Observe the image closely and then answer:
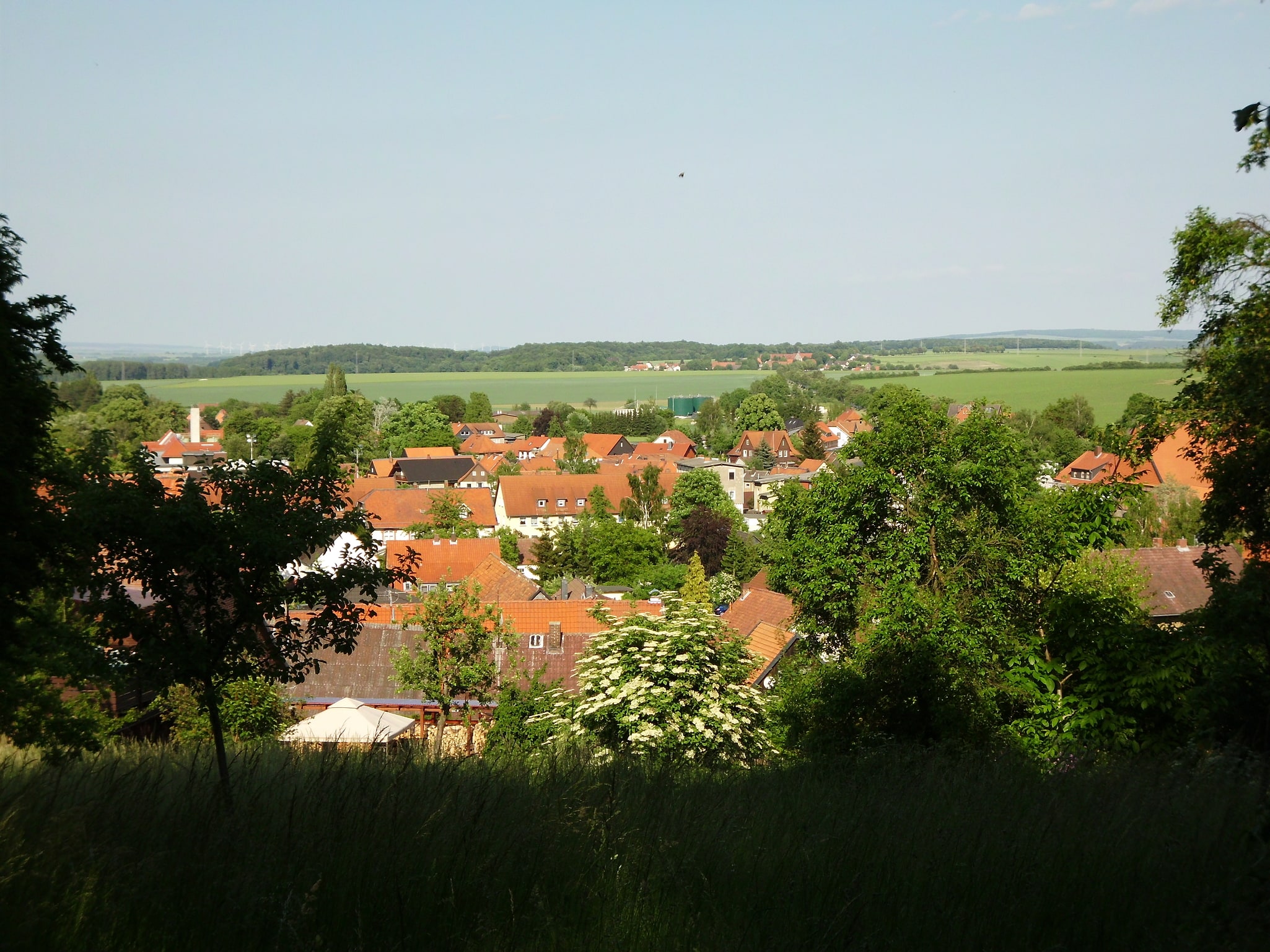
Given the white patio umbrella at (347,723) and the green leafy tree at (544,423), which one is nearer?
the white patio umbrella at (347,723)

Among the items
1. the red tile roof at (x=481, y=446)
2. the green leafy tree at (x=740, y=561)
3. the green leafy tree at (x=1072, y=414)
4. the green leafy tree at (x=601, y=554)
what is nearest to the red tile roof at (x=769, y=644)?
the green leafy tree at (x=601, y=554)

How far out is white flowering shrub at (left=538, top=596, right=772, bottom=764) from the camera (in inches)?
500

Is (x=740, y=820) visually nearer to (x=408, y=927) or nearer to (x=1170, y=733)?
(x=408, y=927)

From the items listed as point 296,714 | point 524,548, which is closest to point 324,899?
point 296,714

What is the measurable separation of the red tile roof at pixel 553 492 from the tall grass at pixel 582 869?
55910 millimetres

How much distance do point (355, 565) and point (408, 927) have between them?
3.97m

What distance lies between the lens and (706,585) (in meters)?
37.7

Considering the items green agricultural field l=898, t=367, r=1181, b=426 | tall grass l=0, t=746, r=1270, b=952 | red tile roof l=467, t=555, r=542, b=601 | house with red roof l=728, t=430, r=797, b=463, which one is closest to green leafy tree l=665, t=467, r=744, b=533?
red tile roof l=467, t=555, r=542, b=601

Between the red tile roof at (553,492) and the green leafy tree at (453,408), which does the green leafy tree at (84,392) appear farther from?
the red tile roof at (553,492)

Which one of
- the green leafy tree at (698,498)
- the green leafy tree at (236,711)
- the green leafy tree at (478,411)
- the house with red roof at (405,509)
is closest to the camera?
the green leafy tree at (236,711)

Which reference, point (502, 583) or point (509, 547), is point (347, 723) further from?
point (509, 547)

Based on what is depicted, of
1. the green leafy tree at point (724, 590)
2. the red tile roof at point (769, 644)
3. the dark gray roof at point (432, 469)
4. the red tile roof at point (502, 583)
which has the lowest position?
the green leafy tree at point (724, 590)

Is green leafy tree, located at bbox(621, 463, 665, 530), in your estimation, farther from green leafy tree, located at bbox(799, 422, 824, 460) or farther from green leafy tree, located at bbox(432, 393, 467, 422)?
green leafy tree, located at bbox(432, 393, 467, 422)

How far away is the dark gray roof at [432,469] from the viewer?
80688 millimetres
